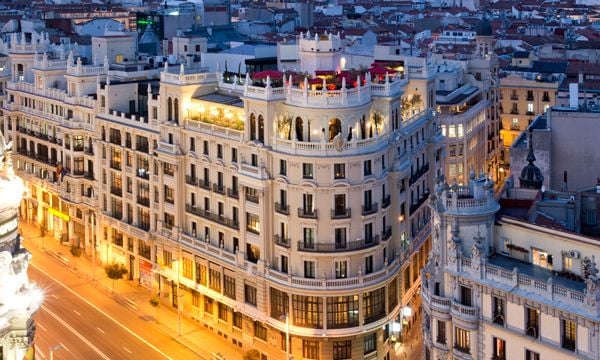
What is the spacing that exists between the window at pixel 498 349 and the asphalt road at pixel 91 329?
36.3 m

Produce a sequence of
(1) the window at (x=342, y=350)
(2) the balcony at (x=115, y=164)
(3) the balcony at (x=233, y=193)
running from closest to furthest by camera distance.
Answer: (1) the window at (x=342, y=350)
(3) the balcony at (x=233, y=193)
(2) the balcony at (x=115, y=164)

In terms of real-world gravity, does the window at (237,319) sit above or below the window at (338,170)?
below

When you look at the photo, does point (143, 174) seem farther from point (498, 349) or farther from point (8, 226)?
point (8, 226)

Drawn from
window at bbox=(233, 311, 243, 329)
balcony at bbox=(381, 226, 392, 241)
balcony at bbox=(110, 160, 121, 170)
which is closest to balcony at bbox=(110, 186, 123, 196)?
balcony at bbox=(110, 160, 121, 170)

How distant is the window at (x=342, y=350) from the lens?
85.2 meters

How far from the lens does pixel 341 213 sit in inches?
3317

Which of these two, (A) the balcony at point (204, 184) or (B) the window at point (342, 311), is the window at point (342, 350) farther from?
(A) the balcony at point (204, 184)

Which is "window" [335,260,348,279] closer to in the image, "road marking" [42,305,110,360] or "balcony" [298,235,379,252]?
"balcony" [298,235,379,252]

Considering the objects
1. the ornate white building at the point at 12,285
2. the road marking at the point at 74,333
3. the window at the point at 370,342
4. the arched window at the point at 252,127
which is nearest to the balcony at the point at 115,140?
the road marking at the point at 74,333

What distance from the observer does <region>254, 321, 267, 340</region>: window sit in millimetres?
88938

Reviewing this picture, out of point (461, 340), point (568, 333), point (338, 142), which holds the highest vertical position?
point (338, 142)

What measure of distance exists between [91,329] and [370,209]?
32739mm

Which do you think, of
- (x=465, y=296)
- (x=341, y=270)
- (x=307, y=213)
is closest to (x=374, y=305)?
(x=341, y=270)

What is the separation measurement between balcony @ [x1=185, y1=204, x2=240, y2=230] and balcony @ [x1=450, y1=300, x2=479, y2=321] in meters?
31.8
